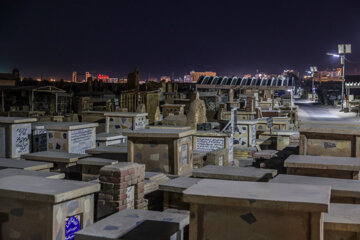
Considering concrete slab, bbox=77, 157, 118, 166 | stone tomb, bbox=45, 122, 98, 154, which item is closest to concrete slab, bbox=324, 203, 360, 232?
concrete slab, bbox=77, 157, 118, 166

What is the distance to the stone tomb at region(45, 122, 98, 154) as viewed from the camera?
40.7 feet

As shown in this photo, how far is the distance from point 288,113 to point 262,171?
2283 cm

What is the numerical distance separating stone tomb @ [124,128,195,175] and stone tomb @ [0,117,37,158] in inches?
162

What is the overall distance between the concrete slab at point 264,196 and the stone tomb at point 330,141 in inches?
182

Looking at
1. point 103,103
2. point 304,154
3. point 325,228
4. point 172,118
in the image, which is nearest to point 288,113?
point 172,118

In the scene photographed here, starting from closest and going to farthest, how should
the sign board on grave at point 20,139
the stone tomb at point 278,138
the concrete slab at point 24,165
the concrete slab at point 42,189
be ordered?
the concrete slab at point 42,189
the concrete slab at point 24,165
the sign board on grave at point 20,139
the stone tomb at point 278,138

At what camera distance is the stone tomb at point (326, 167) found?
8.62 m

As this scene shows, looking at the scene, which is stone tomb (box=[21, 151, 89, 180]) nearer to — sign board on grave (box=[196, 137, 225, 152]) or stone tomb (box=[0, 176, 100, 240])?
stone tomb (box=[0, 176, 100, 240])

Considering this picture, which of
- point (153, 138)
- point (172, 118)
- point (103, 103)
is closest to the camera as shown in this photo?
point (153, 138)

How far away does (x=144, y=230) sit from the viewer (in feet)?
19.6

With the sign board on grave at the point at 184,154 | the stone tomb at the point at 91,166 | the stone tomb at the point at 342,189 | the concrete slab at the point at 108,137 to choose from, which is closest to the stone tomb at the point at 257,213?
the stone tomb at the point at 342,189

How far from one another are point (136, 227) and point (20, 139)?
7661mm

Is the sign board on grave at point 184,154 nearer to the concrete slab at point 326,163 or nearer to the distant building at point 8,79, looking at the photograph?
the concrete slab at point 326,163

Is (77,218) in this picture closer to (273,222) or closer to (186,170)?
(273,222)
